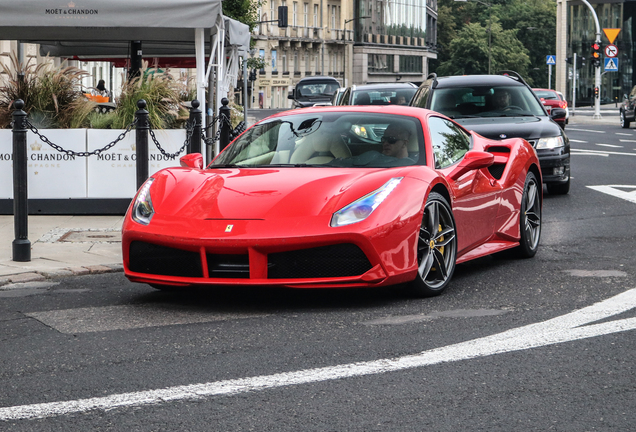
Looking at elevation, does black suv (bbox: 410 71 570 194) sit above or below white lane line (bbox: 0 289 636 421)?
above

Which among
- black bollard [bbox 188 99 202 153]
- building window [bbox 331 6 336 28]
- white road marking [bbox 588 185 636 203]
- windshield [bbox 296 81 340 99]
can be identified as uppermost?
building window [bbox 331 6 336 28]

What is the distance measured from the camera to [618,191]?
13781 millimetres

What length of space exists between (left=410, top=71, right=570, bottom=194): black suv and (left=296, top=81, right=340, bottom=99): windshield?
26.3m

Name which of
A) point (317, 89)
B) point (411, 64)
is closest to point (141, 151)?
point (317, 89)

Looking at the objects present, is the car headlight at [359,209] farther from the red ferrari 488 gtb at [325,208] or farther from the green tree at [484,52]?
the green tree at [484,52]

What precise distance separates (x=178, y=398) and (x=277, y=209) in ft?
6.53

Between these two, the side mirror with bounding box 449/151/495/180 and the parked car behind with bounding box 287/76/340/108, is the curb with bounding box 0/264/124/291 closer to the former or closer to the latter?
the side mirror with bounding box 449/151/495/180

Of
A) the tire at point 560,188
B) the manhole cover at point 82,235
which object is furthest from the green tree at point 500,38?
the manhole cover at point 82,235

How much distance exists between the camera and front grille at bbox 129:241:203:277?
5865mm

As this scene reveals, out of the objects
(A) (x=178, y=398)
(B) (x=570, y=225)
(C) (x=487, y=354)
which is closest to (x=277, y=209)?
(C) (x=487, y=354)

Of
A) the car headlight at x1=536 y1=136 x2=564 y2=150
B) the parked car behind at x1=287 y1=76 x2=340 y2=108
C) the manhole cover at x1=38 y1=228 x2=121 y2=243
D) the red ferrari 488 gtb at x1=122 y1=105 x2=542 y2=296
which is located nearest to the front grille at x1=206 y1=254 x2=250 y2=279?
the red ferrari 488 gtb at x1=122 y1=105 x2=542 y2=296

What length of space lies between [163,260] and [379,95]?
13949 millimetres

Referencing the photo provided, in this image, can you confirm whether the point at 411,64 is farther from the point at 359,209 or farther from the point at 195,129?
the point at 359,209

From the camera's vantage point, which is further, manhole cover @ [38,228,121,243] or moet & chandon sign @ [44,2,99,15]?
moet & chandon sign @ [44,2,99,15]
